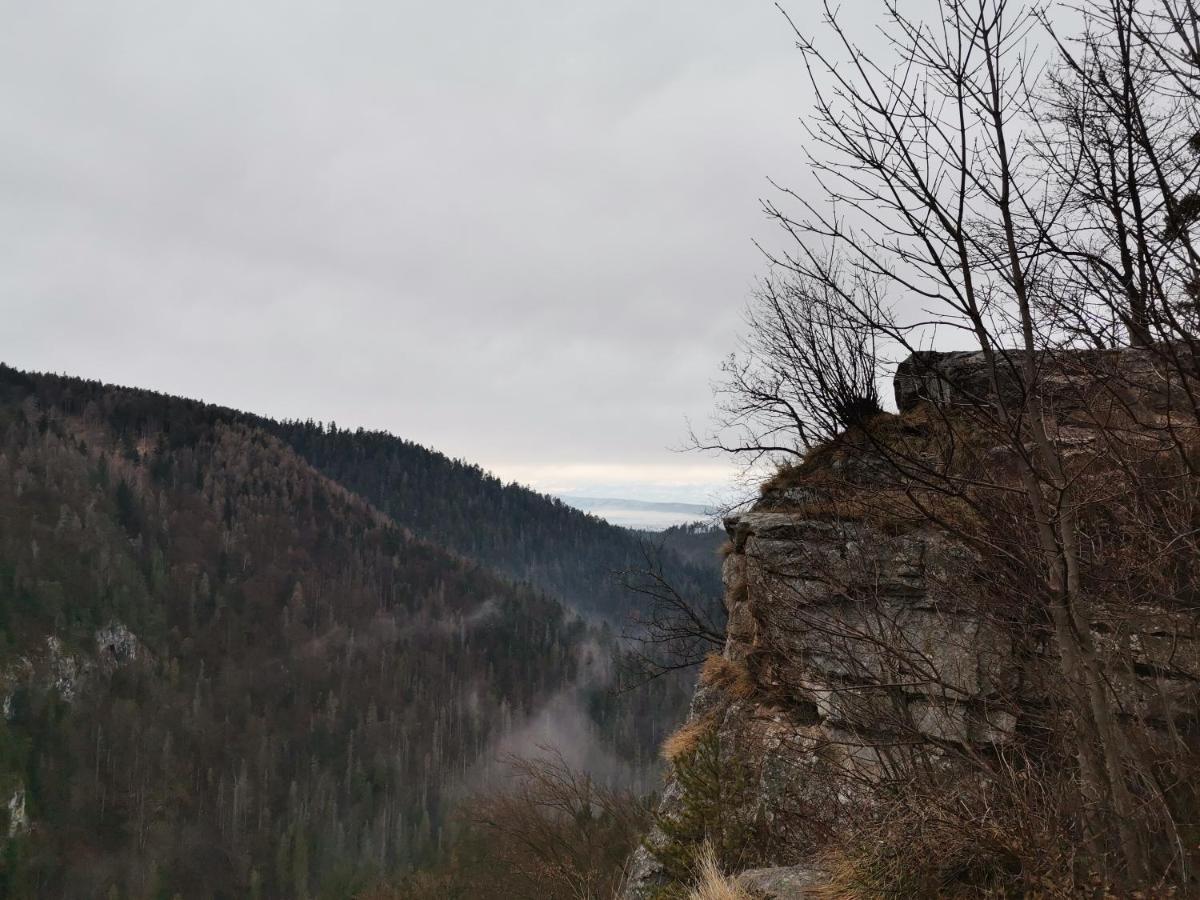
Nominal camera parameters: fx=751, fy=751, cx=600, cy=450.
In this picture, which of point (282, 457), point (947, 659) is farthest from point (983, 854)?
point (282, 457)

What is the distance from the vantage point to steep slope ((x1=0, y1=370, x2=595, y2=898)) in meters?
105

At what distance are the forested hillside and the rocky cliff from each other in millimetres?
91876

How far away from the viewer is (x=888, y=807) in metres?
4.76

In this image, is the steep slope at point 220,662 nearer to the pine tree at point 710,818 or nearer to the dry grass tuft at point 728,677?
the dry grass tuft at point 728,677

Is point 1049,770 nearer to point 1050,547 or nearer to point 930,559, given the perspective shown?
point 930,559

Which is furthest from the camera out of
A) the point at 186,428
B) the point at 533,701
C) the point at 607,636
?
the point at 186,428

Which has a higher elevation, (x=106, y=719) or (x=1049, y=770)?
(x=1049, y=770)

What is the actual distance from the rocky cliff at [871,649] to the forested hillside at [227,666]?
91876mm

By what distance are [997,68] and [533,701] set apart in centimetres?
16385

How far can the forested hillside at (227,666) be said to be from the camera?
106 m

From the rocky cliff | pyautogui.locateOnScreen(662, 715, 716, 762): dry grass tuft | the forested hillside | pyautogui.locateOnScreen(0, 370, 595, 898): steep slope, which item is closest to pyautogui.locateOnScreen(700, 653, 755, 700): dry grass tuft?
the rocky cliff

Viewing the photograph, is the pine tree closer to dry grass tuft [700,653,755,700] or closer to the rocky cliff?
the rocky cliff

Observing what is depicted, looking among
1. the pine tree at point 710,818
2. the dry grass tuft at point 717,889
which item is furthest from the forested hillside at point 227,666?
the dry grass tuft at point 717,889

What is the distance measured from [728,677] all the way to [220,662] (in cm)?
16028
